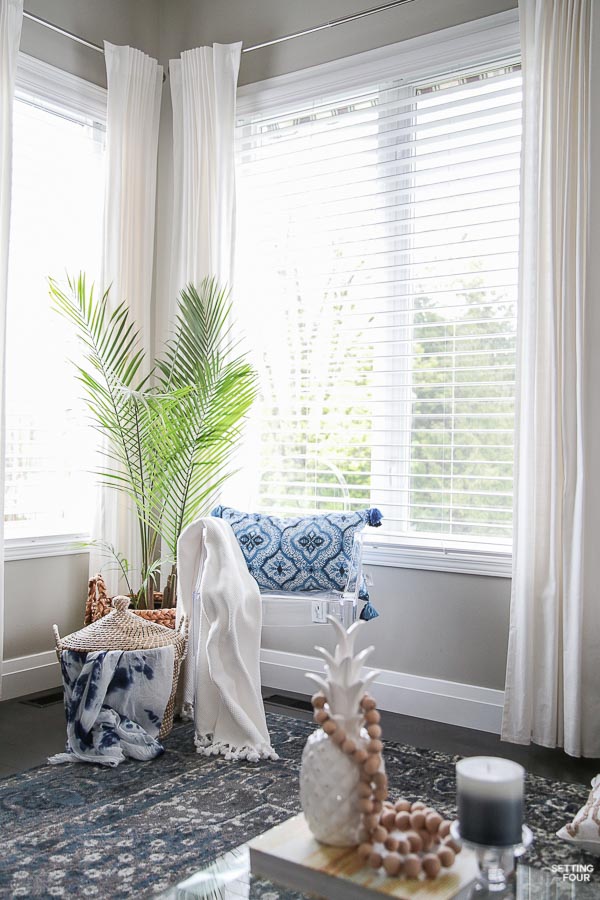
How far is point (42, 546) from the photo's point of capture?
3.56 m

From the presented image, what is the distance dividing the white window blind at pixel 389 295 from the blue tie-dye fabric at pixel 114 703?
1136mm

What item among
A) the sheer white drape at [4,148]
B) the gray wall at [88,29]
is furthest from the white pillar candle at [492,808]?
the gray wall at [88,29]

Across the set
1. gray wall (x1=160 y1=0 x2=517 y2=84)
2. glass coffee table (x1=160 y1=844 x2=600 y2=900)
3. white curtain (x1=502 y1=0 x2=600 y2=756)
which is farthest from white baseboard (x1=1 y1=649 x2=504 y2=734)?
gray wall (x1=160 y1=0 x2=517 y2=84)

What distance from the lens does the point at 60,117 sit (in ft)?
12.1

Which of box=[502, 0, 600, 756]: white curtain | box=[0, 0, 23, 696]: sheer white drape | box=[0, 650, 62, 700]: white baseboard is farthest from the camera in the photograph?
box=[0, 650, 62, 700]: white baseboard

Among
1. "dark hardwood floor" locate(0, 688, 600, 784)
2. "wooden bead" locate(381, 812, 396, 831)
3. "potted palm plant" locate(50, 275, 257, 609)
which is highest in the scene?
"potted palm plant" locate(50, 275, 257, 609)

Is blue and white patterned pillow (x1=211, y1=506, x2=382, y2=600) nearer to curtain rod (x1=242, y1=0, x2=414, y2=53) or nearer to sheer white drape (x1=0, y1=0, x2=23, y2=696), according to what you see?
sheer white drape (x1=0, y1=0, x2=23, y2=696)

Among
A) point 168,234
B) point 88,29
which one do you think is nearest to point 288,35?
point 88,29

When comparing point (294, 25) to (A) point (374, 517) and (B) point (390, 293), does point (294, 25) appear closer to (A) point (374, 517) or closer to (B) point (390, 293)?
(B) point (390, 293)

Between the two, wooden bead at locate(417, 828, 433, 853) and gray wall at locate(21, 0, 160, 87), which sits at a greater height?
gray wall at locate(21, 0, 160, 87)

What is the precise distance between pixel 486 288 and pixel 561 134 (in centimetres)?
60

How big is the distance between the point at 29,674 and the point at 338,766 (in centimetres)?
247

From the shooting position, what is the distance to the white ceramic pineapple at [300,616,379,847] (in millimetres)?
1350

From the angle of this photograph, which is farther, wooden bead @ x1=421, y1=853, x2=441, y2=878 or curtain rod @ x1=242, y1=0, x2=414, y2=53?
curtain rod @ x1=242, y1=0, x2=414, y2=53
